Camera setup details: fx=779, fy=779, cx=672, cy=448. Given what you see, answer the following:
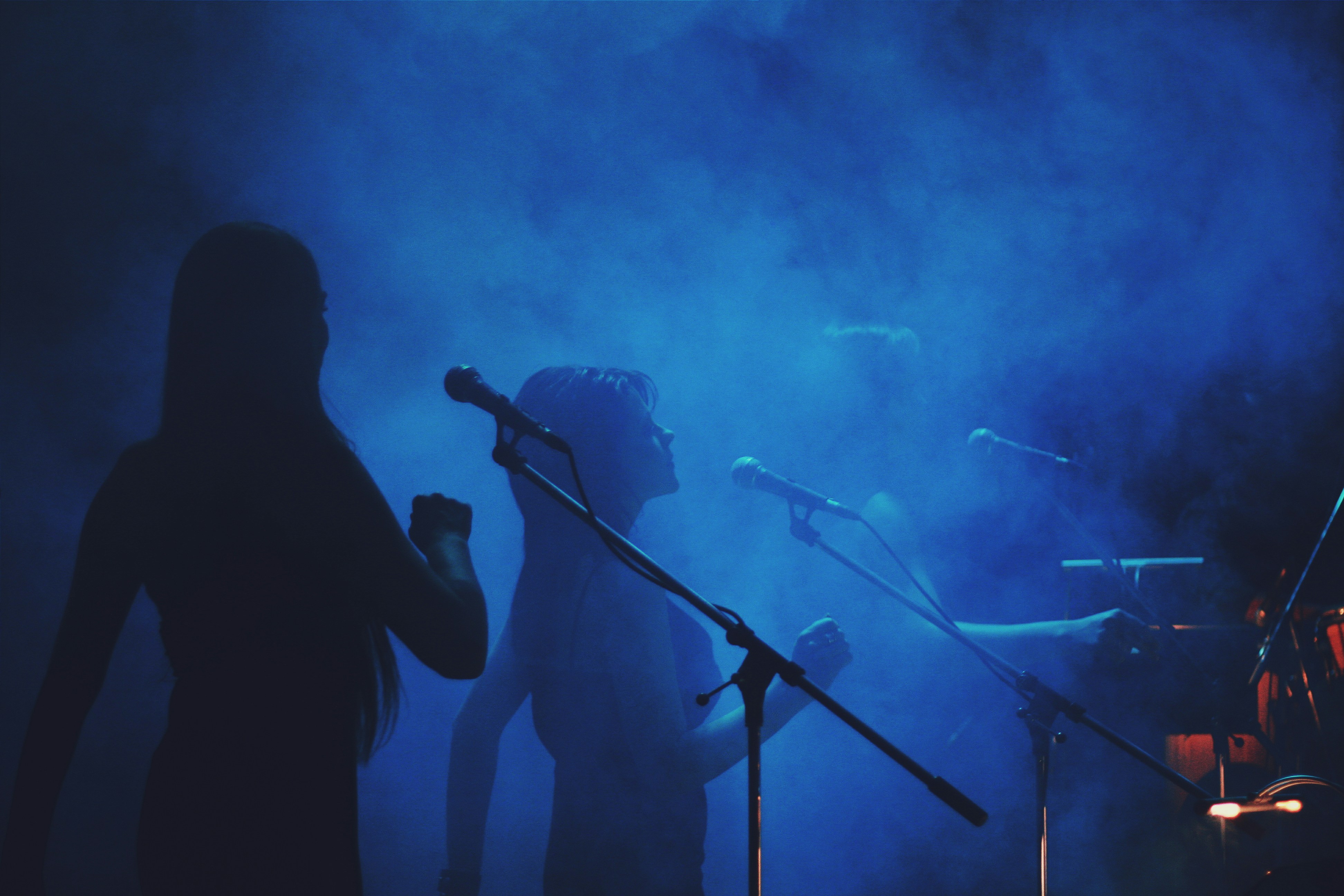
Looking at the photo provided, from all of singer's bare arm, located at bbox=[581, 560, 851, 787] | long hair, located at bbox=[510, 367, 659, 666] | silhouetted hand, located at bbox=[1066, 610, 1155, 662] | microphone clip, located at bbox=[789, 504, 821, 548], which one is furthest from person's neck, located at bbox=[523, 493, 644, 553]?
silhouetted hand, located at bbox=[1066, 610, 1155, 662]

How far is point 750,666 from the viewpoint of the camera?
1282mm

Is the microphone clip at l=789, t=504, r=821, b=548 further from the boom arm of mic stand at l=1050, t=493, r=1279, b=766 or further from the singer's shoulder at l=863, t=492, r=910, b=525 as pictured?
the boom arm of mic stand at l=1050, t=493, r=1279, b=766

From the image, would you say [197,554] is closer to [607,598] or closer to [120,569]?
[120,569]

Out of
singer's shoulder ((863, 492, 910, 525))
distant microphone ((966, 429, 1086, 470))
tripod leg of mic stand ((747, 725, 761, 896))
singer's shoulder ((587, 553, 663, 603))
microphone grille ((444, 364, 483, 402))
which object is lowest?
tripod leg of mic stand ((747, 725, 761, 896))

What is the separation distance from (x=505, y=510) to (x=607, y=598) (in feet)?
3.50

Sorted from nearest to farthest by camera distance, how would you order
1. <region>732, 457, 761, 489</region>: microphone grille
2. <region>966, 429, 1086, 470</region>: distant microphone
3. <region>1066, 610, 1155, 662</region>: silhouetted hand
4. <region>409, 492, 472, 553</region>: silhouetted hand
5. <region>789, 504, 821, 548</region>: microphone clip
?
<region>409, 492, 472, 553</region>: silhouetted hand, <region>789, 504, 821, 548</region>: microphone clip, <region>732, 457, 761, 489</region>: microphone grille, <region>1066, 610, 1155, 662</region>: silhouetted hand, <region>966, 429, 1086, 470</region>: distant microphone

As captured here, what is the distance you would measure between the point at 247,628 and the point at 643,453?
3.83ft

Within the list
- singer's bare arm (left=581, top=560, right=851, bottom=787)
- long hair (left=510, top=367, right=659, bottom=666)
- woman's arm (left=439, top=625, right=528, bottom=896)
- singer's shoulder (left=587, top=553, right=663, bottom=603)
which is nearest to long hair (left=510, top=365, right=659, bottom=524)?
long hair (left=510, top=367, right=659, bottom=666)

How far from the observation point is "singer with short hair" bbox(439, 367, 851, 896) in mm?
1751

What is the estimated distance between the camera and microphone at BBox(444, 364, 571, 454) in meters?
1.28

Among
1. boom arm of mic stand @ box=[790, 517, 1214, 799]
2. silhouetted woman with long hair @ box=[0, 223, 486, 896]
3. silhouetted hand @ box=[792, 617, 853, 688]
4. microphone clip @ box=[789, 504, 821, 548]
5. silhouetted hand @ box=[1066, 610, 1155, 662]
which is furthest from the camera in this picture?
silhouetted hand @ box=[1066, 610, 1155, 662]

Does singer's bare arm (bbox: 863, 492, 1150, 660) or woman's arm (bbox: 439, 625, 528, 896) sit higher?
singer's bare arm (bbox: 863, 492, 1150, 660)

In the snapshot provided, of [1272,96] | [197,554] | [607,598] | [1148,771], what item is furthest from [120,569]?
[1272,96]

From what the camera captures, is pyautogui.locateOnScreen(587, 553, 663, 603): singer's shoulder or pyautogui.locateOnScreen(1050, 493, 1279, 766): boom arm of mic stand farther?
pyautogui.locateOnScreen(1050, 493, 1279, 766): boom arm of mic stand
